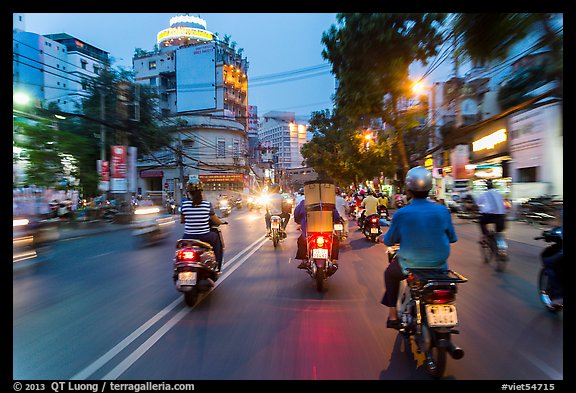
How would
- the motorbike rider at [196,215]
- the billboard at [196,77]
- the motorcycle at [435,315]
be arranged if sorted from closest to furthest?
the motorcycle at [435,315] → the motorbike rider at [196,215] → the billboard at [196,77]

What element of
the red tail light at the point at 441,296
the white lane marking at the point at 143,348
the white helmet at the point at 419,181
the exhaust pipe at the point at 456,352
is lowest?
the white lane marking at the point at 143,348

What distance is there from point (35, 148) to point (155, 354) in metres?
15.8

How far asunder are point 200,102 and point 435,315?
147ft

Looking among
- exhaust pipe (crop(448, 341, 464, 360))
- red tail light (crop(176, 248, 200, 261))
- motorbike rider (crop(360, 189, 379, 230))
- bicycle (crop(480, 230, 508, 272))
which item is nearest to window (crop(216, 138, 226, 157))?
motorbike rider (crop(360, 189, 379, 230))

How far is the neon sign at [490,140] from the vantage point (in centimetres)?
2138

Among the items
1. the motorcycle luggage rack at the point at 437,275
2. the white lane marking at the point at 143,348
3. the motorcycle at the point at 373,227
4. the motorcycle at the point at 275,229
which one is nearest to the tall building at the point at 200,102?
the motorcycle at the point at 275,229

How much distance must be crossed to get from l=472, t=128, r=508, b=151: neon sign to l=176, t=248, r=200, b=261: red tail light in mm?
21567

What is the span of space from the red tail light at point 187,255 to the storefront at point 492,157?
62.4 ft

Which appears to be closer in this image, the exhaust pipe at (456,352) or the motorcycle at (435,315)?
the exhaust pipe at (456,352)

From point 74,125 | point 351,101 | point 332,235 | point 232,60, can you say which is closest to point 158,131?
point 74,125

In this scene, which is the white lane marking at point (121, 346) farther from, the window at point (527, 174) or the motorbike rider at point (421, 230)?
the window at point (527, 174)

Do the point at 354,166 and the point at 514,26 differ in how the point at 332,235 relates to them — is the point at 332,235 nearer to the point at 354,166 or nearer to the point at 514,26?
the point at 514,26

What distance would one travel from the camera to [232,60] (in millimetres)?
51875

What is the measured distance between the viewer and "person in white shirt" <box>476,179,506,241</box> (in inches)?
291
